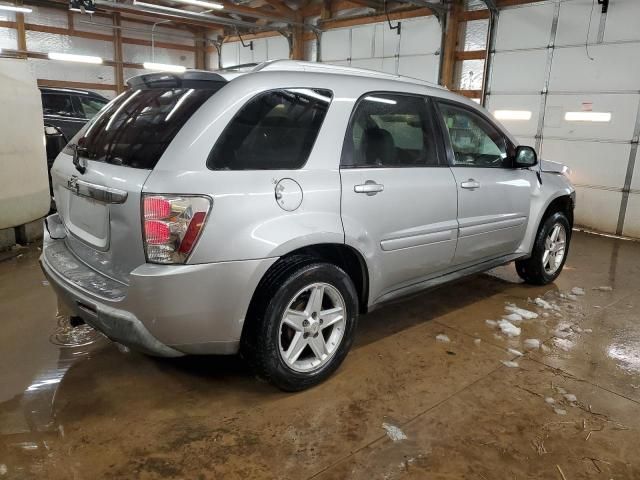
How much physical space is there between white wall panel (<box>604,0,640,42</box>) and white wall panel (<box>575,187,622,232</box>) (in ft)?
7.03

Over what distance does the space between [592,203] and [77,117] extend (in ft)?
27.4

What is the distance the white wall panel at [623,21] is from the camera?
6562mm

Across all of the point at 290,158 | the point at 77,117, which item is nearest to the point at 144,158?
the point at 290,158

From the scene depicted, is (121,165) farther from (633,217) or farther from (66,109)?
(633,217)

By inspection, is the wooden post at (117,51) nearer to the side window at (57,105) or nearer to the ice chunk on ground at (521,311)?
the side window at (57,105)

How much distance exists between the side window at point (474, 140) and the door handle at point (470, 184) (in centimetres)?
12

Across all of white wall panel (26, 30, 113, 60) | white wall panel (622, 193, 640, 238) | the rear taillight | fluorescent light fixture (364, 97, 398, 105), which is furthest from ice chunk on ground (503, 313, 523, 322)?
white wall panel (26, 30, 113, 60)

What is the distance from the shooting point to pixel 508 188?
3.66 meters

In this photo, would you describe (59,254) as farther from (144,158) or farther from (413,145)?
(413,145)

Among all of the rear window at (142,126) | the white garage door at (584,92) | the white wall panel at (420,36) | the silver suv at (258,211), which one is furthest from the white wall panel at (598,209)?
the rear window at (142,126)

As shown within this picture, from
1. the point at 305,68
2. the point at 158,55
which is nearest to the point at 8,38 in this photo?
the point at 158,55

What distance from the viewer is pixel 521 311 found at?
3.83m

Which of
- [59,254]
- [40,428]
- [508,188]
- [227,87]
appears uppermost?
[227,87]

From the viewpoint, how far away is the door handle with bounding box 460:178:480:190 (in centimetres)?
324
